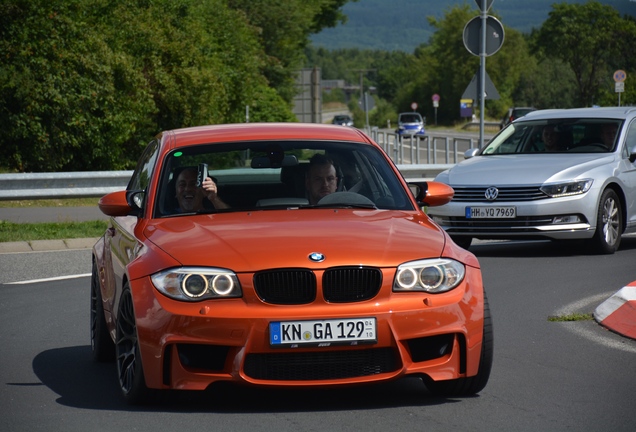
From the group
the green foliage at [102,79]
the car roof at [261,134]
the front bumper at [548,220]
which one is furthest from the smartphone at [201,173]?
the green foliage at [102,79]

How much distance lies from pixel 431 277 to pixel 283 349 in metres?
0.78

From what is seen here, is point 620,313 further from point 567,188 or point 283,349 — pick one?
point 567,188

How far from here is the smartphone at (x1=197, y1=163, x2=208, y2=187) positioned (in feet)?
23.4

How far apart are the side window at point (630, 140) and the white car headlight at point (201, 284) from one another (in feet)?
30.0

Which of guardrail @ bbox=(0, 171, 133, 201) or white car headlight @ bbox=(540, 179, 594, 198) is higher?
white car headlight @ bbox=(540, 179, 594, 198)

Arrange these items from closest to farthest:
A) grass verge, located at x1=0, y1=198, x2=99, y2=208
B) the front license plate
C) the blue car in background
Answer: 1. the front license plate
2. grass verge, located at x1=0, y1=198, x2=99, y2=208
3. the blue car in background

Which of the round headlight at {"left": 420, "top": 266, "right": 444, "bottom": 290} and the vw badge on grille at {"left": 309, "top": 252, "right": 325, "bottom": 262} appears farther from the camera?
the round headlight at {"left": 420, "top": 266, "right": 444, "bottom": 290}

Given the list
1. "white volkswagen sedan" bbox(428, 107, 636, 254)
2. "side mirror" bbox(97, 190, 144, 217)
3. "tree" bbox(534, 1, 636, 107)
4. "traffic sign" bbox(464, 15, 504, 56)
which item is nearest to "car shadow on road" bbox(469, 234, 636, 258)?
"white volkswagen sedan" bbox(428, 107, 636, 254)

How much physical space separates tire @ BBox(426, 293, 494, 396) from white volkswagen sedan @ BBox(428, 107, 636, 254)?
6970mm

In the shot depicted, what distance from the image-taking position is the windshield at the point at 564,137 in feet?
46.9

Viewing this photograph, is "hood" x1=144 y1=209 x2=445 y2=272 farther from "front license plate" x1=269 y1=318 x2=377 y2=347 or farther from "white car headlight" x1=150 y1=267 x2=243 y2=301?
"front license plate" x1=269 y1=318 x2=377 y2=347

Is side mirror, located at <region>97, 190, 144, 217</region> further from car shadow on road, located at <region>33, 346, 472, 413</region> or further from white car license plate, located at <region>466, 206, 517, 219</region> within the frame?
white car license plate, located at <region>466, 206, 517, 219</region>

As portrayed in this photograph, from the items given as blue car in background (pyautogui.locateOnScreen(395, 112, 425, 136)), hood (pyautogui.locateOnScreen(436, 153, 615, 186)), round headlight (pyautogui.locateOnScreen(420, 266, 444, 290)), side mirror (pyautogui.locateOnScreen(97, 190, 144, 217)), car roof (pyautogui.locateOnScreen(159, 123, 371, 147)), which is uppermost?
car roof (pyautogui.locateOnScreen(159, 123, 371, 147))

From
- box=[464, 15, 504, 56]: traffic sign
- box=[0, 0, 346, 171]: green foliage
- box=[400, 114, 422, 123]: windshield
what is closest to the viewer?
box=[464, 15, 504, 56]: traffic sign
